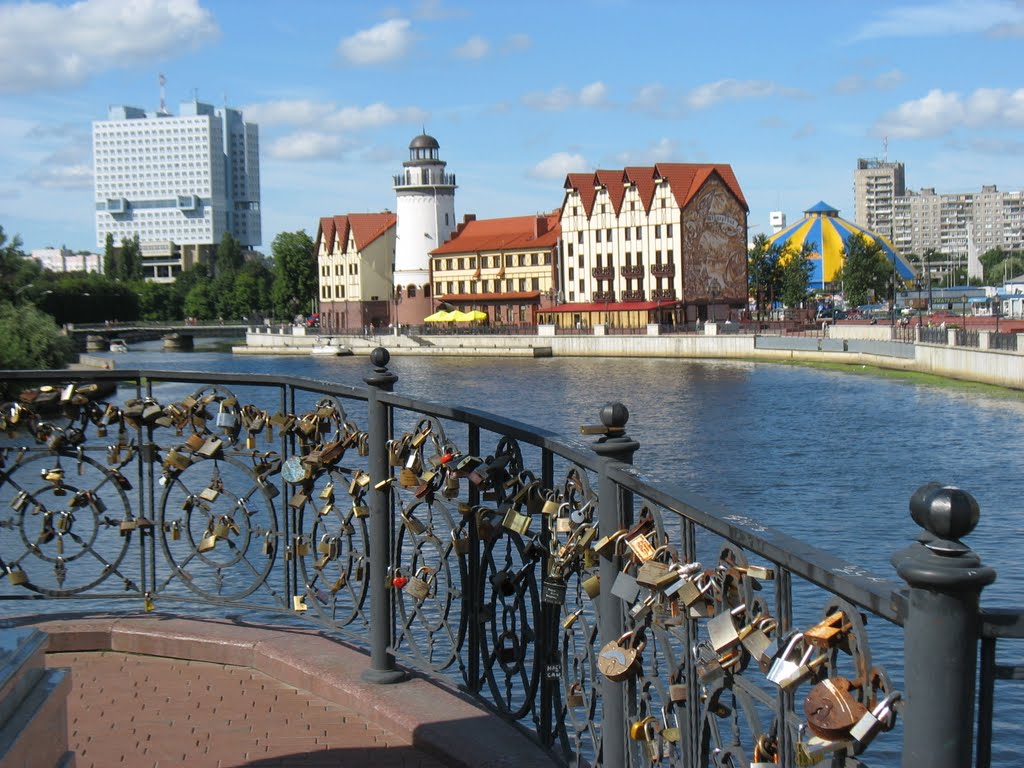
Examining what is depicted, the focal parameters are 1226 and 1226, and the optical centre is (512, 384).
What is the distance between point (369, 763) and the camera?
4.31m

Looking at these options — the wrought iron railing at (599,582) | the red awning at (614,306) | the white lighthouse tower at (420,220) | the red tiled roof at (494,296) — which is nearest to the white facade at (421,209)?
the white lighthouse tower at (420,220)

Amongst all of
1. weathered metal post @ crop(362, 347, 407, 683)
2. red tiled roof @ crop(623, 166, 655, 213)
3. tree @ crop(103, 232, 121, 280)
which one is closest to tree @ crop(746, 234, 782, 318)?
red tiled roof @ crop(623, 166, 655, 213)

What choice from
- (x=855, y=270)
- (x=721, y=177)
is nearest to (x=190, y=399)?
(x=721, y=177)

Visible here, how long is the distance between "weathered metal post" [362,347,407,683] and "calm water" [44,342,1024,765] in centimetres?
139

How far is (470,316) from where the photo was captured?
9856 centimetres

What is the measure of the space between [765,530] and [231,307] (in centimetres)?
15460

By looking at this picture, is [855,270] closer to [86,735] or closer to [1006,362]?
[1006,362]

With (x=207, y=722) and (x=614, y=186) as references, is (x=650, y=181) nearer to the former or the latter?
(x=614, y=186)

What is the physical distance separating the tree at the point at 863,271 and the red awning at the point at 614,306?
25.6m

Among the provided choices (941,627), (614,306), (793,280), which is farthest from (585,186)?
(941,627)

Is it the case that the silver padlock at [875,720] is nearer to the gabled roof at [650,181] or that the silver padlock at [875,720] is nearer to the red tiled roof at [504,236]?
the gabled roof at [650,181]

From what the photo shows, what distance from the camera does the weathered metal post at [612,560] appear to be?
3234mm

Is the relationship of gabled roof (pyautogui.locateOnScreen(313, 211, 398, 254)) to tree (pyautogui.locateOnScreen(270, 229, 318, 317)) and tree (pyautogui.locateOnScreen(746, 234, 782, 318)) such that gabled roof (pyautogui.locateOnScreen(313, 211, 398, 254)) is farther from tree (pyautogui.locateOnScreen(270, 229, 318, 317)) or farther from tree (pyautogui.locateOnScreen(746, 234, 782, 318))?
tree (pyautogui.locateOnScreen(746, 234, 782, 318))

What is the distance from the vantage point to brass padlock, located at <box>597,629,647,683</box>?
9.95ft
